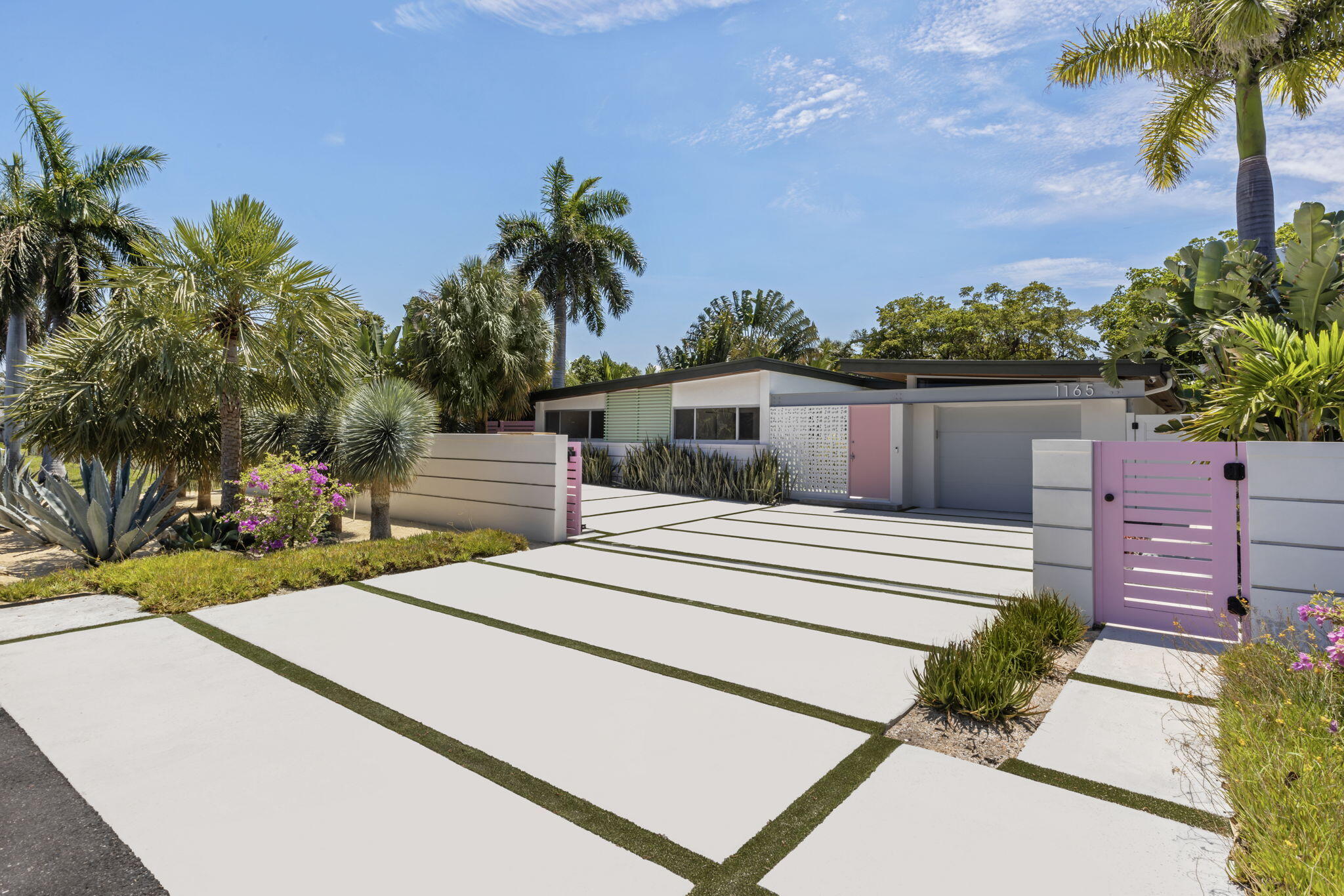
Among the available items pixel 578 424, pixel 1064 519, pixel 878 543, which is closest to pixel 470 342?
pixel 578 424

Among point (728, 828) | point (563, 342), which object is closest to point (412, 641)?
point (728, 828)

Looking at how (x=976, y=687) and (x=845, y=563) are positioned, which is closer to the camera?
(x=976, y=687)

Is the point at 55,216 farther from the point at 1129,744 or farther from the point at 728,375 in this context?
the point at 1129,744

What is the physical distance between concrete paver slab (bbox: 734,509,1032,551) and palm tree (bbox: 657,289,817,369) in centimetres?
2078

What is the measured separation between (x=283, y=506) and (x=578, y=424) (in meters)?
13.1

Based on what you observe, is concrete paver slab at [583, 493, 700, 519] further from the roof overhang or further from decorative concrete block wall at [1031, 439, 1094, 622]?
decorative concrete block wall at [1031, 439, 1094, 622]

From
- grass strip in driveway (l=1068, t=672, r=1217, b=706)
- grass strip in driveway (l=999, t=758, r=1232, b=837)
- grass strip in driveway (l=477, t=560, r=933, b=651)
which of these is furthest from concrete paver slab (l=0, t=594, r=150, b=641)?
grass strip in driveway (l=1068, t=672, r=1217, b=706)

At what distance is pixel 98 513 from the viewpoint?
6.05m

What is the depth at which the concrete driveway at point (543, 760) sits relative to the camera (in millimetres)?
1832

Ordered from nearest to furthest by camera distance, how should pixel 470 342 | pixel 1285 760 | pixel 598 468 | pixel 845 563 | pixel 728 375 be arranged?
1. pixel 1285 760
2. pixel 845 563
3. pixel 728 375
4. pixel 598 468
5. pixel 470 342

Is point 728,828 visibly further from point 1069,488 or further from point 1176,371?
point 1176,371

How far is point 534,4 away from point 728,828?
9.19 meters

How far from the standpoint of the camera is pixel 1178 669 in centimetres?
350

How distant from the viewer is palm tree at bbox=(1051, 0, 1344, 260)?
8.80 m
